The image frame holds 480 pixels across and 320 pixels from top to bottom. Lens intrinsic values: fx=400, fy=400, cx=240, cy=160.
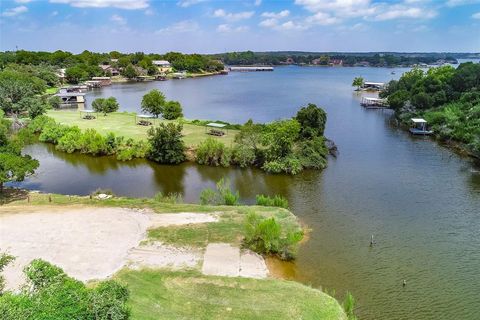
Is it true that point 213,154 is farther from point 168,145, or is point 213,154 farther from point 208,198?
point 208,198

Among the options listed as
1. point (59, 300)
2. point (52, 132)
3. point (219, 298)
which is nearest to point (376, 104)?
point (52, 132)

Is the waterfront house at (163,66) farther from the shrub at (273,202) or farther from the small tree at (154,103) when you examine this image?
the shrub at (273,202)

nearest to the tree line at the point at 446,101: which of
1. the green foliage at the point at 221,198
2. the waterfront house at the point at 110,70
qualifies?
the green foliage at the point at 221,198

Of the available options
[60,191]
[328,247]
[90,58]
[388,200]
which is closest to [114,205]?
[60,191]

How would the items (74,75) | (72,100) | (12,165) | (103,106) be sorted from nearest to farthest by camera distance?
(12,165) < (103,106) < (72,100) < (74,75)

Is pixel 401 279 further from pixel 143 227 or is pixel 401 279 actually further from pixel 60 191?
pixel 60 191

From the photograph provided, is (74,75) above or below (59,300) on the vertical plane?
above
